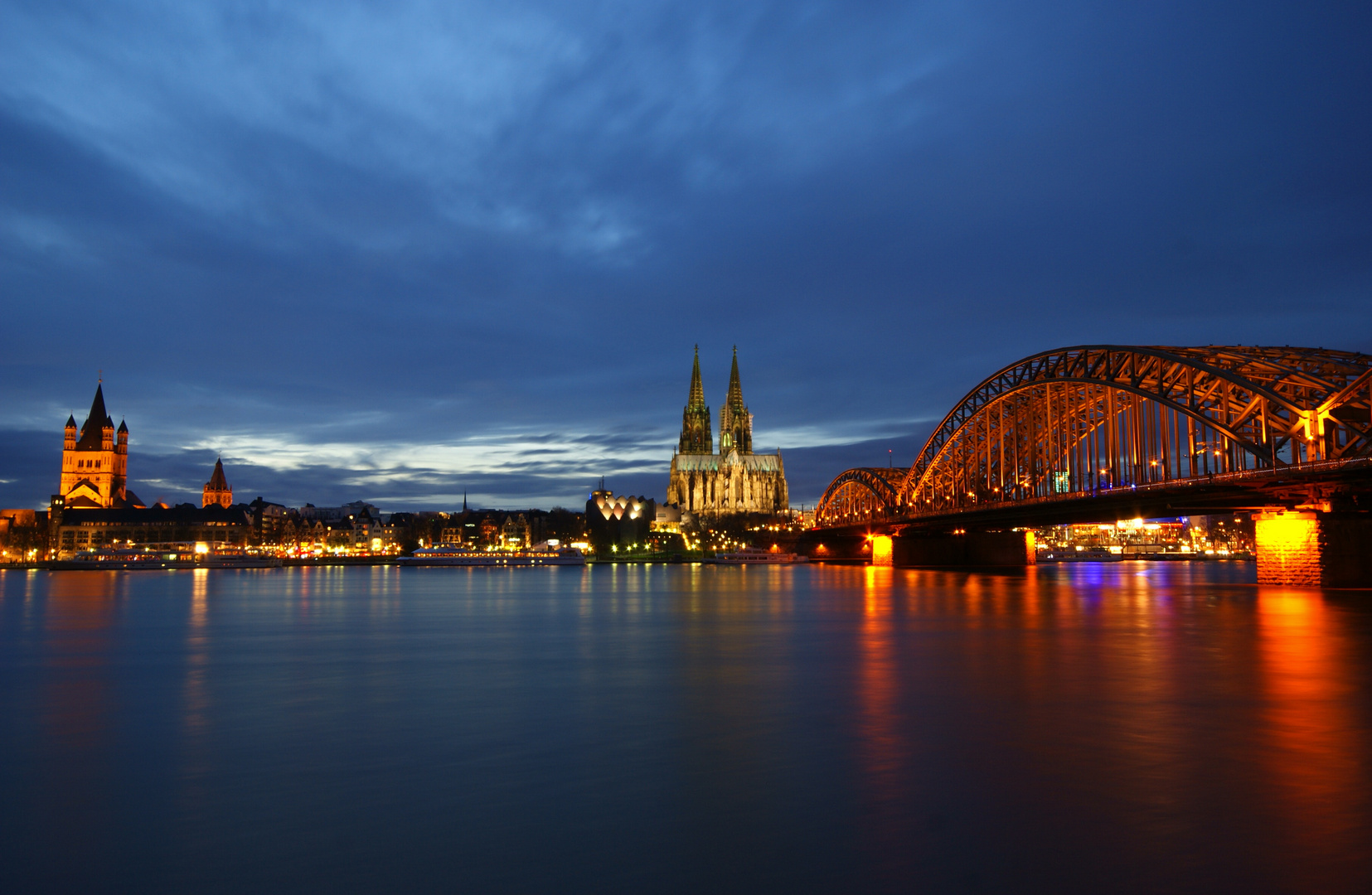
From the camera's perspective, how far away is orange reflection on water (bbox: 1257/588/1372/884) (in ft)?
30.4

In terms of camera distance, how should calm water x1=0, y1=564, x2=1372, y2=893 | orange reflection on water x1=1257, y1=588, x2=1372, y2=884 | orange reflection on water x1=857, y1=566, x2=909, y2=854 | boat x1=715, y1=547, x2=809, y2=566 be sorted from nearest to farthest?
calm water x1=0, y1=564, x2=1372, y2=893, orange reflection on water x1=1257, y1=588, x2=1372, y2=884, orange reflection on water x1=857, y1=566, x2=909, y2=854, boat x1=715, y1=547, x2=809, y2=566

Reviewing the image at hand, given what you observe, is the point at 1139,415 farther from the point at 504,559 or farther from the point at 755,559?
the point at 504,559

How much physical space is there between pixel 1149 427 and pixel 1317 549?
645 inches

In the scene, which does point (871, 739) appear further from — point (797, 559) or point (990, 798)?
point (797, 559)

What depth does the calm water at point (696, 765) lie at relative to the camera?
852cm

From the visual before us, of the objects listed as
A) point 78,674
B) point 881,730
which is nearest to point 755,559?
point 78,674

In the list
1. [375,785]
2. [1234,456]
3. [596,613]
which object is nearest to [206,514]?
[596,613]

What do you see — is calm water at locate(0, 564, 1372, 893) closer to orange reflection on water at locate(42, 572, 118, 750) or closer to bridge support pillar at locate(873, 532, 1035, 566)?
orange reflection on water at locate(42, 572, 118, 750)

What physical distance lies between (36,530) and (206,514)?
32.8 metres

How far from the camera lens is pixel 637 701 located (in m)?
18.1

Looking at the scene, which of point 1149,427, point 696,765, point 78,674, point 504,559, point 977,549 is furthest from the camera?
point 504,559

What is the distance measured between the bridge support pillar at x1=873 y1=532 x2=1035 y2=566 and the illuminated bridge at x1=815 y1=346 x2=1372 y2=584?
11.6m

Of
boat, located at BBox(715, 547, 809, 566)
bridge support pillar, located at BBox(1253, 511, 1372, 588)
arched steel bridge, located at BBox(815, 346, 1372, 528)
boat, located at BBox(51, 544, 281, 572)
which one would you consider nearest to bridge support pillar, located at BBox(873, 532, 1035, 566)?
arched steel bridge, located at BBox(815, 346, 1372, 528)

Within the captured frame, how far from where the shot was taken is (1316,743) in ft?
44.7
